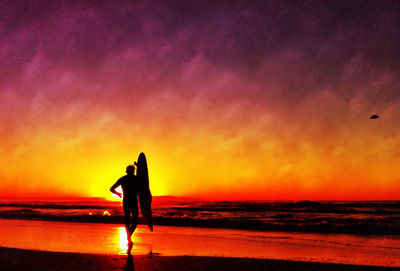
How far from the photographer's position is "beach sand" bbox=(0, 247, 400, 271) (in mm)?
5887

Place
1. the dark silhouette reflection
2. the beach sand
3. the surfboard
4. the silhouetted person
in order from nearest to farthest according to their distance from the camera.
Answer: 1. the dark silhouette reflection
2. the beach sand
3. the silhouetted person
4. the surfboard

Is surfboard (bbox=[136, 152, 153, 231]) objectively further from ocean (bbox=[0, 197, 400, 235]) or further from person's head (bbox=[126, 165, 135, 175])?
ocean (bbox=[0, 197, 400, 235])

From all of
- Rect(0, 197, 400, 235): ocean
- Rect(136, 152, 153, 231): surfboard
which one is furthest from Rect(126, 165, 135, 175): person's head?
Rect(0, 197, 400, 235): ocean

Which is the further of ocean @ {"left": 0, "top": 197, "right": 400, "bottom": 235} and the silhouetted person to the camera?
ocean @ {"left": 0, "top": 197, "right": 400, "bottom": 235}

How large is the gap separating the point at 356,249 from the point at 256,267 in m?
4.56

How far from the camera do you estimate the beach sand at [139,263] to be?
5887mm

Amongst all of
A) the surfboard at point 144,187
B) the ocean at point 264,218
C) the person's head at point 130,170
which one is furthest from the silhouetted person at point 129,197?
the ocean at point 264,218

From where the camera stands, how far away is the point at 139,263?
20.4 ft

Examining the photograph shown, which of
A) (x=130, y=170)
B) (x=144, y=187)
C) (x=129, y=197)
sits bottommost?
(x=129, y=197)

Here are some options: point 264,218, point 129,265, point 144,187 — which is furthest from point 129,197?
point 264,218

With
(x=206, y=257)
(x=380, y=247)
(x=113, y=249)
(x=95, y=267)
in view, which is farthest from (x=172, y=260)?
(x=380, y=247)

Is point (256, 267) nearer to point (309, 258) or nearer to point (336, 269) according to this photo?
point (336, 269)

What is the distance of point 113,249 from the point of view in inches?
322

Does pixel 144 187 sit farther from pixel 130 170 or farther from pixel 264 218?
pixel 264 218
